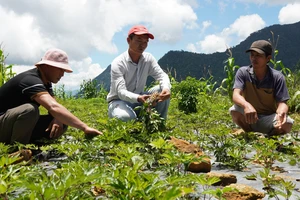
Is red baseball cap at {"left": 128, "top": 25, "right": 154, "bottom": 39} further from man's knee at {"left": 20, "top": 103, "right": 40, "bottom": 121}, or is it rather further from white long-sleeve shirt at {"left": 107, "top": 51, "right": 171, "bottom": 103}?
man's knee at {"left": 20, "top": 103, "right": 40, "bottom": 121}

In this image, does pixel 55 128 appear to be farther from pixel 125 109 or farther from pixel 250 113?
pixel 250 113

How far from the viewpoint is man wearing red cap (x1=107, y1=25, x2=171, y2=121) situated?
186 inches

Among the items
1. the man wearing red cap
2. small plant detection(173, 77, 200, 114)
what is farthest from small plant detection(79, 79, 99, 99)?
the man wearing red cap

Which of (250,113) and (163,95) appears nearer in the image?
(250,113)

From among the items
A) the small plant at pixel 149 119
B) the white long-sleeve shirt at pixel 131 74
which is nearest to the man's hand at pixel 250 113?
the small plant at pixel 149 119

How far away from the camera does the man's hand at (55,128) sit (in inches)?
161

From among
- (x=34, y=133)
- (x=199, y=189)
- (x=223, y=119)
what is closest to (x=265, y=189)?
(x=199, y=189)

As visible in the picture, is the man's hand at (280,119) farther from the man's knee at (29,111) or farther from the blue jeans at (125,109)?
the man's knee at (29,111)

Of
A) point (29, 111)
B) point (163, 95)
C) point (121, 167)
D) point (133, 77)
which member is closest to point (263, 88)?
point (163, 95)

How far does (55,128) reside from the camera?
409cm

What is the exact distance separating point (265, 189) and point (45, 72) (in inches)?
107

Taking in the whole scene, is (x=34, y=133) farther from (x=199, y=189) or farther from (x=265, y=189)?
(x=265, y=189)

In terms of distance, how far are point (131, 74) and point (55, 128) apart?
1504 millimetres

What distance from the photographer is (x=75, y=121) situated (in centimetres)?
357
